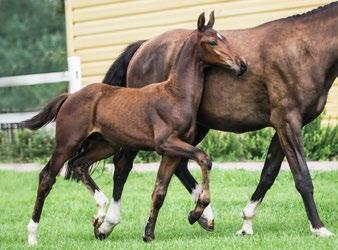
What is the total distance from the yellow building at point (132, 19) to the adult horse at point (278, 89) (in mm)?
5697

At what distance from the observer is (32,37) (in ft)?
73.0

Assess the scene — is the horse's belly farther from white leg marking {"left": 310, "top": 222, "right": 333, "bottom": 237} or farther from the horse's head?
white leg marking {"left": 310, "top": 222, "right": 333, "bottom": 237}

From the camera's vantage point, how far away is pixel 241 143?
13.9 meters

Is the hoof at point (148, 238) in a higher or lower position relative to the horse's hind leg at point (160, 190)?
lower

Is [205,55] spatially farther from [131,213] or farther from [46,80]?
[46,80]

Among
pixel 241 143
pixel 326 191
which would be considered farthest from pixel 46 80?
pixel 326 191

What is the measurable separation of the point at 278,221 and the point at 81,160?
214 centimetres

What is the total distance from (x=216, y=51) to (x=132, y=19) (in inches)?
316

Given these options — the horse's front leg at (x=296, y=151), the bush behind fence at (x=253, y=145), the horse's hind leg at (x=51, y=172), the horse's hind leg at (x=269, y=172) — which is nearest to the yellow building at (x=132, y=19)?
the bush behind fence at (x=253, y=145)

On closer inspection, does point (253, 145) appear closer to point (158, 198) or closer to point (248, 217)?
point (248, 217)

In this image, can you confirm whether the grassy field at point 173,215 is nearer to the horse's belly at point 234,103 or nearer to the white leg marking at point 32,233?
the white leg marking at point 32,233

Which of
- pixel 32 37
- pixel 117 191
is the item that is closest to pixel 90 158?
pixel 117 191

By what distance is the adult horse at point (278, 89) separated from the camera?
7.77 metres

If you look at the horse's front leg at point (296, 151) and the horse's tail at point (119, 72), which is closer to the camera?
the horse's front leg at point (296, 151)
